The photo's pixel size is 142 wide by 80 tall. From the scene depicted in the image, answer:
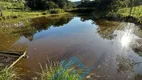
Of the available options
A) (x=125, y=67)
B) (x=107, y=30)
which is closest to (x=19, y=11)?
(x=107, y=30)

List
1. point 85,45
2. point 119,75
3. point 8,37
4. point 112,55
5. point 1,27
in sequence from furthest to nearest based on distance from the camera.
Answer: point 1,27 → point 8,37 → point 85,45 → point 112,55 → point 119,75

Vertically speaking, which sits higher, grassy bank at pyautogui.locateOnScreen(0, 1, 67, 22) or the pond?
grassy bank at pyautogui.locateOnScreen(0, 1, 67, 22)

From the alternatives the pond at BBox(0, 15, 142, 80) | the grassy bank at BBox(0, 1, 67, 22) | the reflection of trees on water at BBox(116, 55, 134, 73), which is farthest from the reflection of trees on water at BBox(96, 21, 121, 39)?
the grassy bank at BBox(0, 1, 67, 22)

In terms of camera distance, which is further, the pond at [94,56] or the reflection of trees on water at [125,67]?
the pond at [94,56]

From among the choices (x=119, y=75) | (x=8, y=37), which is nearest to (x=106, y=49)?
(x=119, y=75)

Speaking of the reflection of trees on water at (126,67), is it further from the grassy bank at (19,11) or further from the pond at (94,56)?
the grassy bank at (19,11)

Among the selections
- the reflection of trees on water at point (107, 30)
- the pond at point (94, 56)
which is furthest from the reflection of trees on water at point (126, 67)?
the reflection of trees on water at point (107, 30)

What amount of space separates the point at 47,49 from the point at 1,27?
12335 millimetres

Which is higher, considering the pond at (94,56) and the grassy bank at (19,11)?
the grassy bank at (19,11)

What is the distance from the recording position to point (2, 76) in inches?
182

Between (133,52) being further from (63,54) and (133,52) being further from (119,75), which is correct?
(63,54)

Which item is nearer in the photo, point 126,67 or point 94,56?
point 126,67

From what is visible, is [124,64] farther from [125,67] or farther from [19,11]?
[19,11]

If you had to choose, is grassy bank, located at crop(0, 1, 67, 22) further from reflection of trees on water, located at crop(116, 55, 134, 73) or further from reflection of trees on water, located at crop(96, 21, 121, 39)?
reflection of trees on water, located at crop(116, 55, 134, 73)
